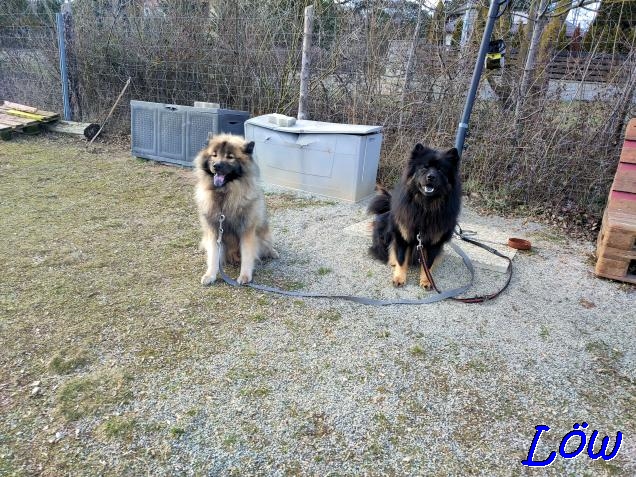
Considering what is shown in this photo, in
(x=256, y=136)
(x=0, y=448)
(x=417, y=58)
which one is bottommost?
(x=0, y=448)

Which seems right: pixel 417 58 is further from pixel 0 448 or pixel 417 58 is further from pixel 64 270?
pixel 0 448

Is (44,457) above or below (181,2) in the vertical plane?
below

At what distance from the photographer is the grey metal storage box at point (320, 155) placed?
203 inches

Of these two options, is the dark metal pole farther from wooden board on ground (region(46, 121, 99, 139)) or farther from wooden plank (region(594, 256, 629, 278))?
wooden board on ground (region(46, 121, 99, 139))

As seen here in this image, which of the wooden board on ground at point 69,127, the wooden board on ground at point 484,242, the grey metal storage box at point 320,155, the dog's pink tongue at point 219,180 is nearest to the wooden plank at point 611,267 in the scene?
the wooden board on ground at point 484,242

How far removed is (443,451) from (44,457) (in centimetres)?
159

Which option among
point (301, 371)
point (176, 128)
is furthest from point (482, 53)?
point (176, 128)

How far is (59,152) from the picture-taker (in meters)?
7.01

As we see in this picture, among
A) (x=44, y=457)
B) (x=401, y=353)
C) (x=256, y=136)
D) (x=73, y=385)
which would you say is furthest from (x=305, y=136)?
(x=44, y=457)

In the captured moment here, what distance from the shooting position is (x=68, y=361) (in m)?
2.25

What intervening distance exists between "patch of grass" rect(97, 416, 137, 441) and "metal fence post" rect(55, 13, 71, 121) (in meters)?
8.49

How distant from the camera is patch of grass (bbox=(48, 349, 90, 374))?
2.20m

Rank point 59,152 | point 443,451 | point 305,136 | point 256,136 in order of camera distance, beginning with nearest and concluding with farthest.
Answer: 1. point 443,451
2. point 305,136
3. point 256,136
4. point 59,152

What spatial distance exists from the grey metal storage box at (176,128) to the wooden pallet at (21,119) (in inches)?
100
